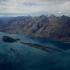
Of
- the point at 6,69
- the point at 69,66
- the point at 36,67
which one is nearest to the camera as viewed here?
the point at 6,69

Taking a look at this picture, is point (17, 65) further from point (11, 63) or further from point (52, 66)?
point (52, 66)

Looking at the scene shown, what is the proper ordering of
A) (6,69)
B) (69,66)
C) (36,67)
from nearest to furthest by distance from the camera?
(6,69), (36,67), (69,66)

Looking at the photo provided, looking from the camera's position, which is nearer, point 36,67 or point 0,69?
point 0,69

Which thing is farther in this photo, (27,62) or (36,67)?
(27,62)

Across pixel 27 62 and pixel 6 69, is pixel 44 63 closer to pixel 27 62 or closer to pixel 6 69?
pixel 27 62

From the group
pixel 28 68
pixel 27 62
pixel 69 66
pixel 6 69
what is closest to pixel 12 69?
pixel 6 69

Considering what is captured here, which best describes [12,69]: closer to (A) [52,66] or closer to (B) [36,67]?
(B) [36,67]

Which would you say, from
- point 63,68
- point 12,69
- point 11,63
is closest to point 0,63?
point 11,63
